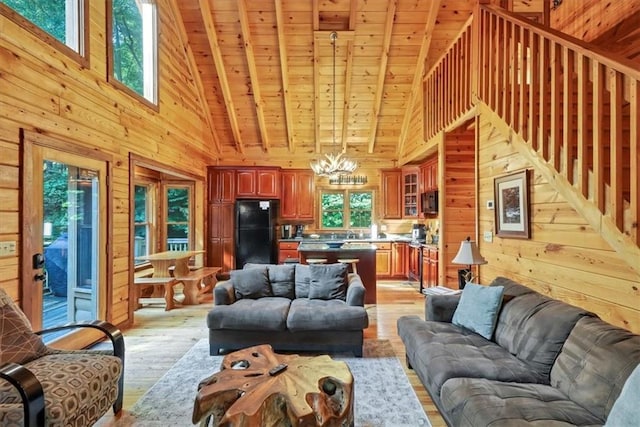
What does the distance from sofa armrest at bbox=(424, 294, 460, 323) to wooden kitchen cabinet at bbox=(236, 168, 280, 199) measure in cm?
488

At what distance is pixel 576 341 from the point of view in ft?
6.25

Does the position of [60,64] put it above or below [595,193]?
above

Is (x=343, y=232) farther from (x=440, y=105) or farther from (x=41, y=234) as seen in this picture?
(x=41, y=234)

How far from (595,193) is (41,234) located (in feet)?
14.5

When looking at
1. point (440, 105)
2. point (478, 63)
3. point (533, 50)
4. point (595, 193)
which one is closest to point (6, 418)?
point (595, 193)

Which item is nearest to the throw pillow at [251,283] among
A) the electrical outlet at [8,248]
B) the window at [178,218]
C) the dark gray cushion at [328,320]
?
the dark gray cushion at [328,320]

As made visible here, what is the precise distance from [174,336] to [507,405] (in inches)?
141

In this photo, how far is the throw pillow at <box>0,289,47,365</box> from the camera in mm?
2041

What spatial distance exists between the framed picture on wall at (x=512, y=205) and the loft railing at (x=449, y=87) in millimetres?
1310

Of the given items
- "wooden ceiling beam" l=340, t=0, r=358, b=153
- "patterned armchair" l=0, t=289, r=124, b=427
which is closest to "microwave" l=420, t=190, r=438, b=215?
"wooden ceiling beam" l=340, t=0, r=358, b=153

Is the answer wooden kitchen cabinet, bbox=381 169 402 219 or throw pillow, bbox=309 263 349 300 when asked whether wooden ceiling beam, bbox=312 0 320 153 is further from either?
throw pillow, bbox=309 263 349 300

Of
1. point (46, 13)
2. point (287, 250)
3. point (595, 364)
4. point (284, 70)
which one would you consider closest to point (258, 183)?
point (287, 250)

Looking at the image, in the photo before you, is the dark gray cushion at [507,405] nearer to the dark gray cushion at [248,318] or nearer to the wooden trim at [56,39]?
the dark gray cushion at [248,318]

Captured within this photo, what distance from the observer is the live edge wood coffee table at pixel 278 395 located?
5.28 ft
